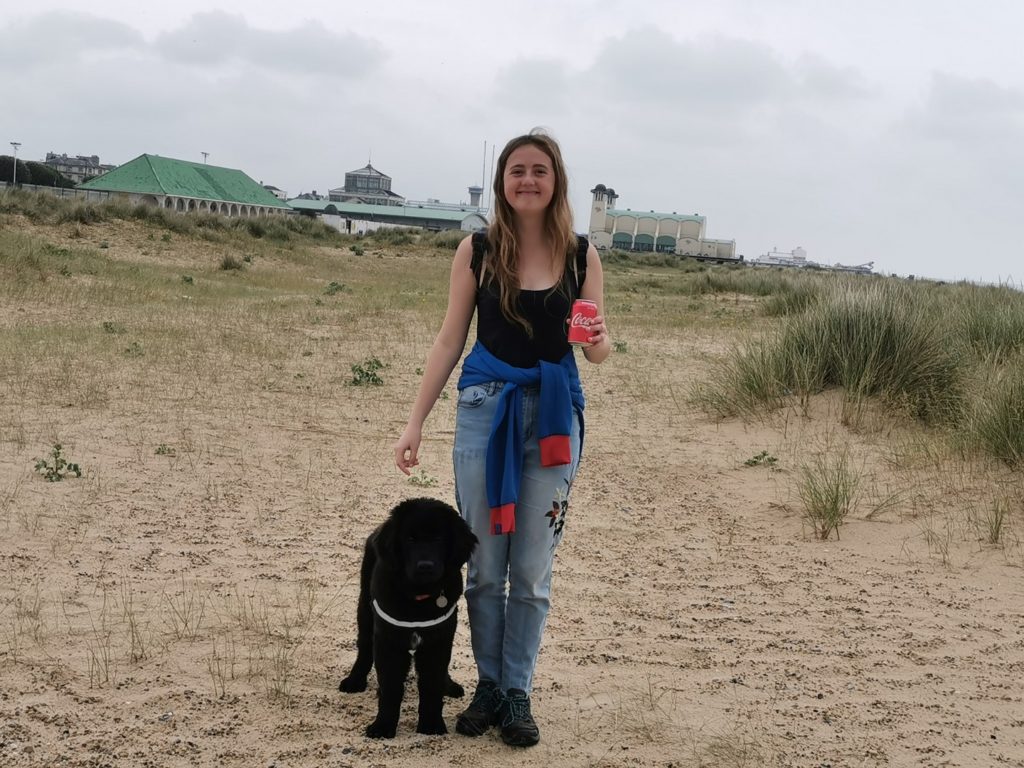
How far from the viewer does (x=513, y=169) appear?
3363 millimetres

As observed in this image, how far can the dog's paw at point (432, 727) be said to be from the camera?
3420 mm

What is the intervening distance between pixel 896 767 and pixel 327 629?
239 cm

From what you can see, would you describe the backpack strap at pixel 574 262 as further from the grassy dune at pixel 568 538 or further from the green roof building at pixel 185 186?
the green roof building at pixel 185 186

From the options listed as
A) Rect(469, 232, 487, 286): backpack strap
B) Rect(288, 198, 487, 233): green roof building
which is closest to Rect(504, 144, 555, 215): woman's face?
Rect(469, 232, 487, 286): backpack strap

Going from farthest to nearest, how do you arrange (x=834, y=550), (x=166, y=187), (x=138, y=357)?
(x=166, y=187)
(x=138, y=357)
(x=834, y=550)

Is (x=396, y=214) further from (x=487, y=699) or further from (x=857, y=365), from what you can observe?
(x=487, y=699)

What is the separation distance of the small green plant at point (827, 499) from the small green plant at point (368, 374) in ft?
17.8

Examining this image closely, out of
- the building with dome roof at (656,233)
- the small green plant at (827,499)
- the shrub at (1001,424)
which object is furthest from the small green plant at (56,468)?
the building with dome roof at (656,233)

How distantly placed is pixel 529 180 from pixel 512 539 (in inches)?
47.8

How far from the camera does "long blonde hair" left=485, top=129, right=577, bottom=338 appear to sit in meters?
3.28

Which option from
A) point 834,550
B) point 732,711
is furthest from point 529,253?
point 834,550

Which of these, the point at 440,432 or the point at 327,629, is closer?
the point at 327,629

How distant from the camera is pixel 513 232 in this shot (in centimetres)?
338

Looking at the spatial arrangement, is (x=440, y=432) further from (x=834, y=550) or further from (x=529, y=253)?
(x=529, y=253)
